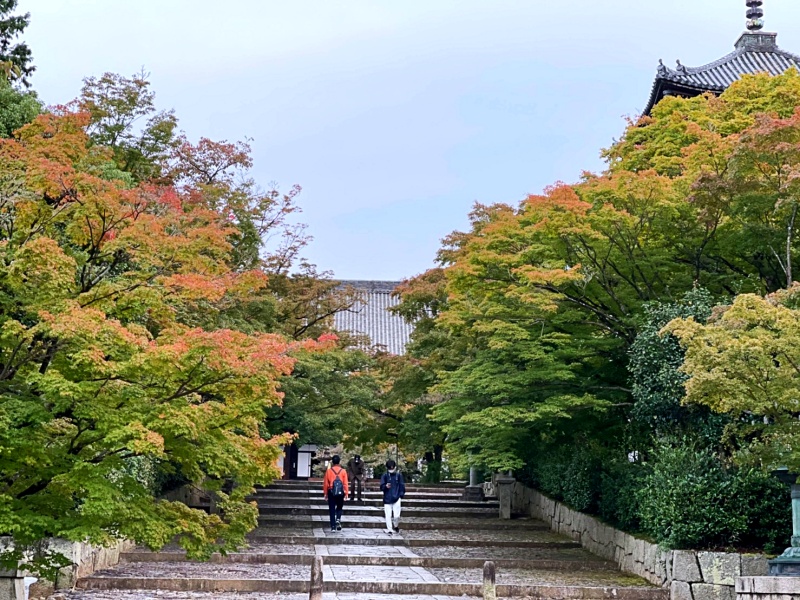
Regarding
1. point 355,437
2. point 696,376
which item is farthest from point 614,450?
point 355,437

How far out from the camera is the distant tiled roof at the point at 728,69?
29422 mm

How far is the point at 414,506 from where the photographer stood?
26.4 meters

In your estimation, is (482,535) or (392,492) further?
(482,535)

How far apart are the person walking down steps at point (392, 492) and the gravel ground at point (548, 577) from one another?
148 inches

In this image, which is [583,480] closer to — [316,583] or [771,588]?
[771,588]

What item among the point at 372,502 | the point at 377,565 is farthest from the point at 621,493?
the point at 372,502

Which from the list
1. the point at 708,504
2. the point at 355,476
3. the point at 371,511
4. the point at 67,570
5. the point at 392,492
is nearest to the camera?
the point at 67,570

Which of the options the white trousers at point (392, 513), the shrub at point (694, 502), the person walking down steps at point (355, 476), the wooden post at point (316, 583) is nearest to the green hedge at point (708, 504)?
the shrub at point (694, 502)

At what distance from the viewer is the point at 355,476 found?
998 inches

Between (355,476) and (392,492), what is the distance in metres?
5.52

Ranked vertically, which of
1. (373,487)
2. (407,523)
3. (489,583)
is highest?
(489,583)

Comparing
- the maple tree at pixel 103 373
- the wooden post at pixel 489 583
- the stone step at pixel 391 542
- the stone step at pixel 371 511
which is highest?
the maple tree at pixel 103 373

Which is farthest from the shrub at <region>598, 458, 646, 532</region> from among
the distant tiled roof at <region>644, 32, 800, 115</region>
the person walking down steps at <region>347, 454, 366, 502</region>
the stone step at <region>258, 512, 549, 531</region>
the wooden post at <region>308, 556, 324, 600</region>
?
the distant tiled roof at <region>644, 32, 800, 115</region>

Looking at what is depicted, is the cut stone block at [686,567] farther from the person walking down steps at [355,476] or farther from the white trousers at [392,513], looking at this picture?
the person walking down steps at [355,476]
